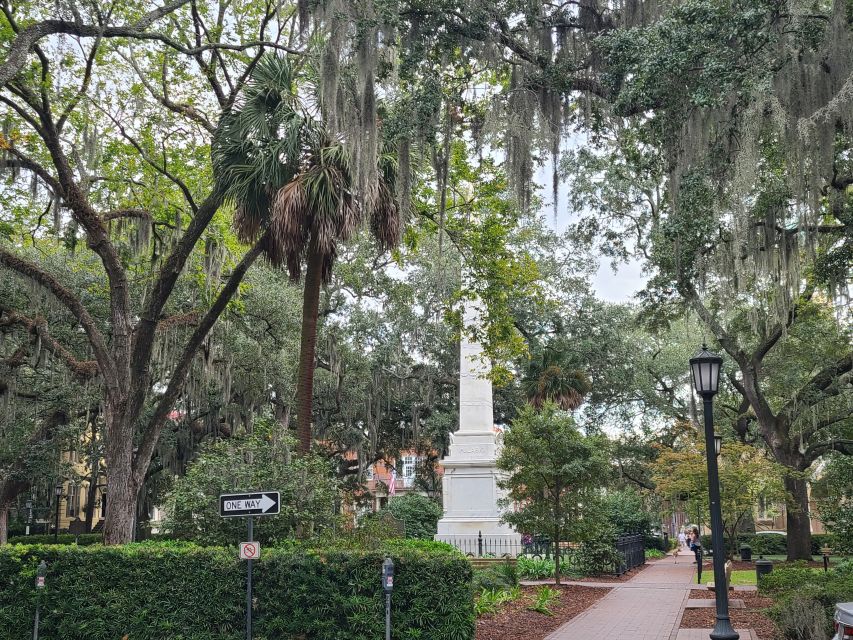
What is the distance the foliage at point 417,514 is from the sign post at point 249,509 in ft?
56.8

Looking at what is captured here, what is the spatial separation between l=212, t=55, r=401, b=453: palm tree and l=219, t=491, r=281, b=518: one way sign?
12.6 ft

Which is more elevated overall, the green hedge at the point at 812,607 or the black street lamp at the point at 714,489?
the black street lamp at the point at 714,489

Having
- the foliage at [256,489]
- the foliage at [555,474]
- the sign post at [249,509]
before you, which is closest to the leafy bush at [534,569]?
the foliage at [555,474]

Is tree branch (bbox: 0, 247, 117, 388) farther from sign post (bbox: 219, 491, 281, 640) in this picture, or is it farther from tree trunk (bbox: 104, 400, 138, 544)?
sign post (bbox: 219, 491, 281, 640)

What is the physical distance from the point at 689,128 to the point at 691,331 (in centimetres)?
2576

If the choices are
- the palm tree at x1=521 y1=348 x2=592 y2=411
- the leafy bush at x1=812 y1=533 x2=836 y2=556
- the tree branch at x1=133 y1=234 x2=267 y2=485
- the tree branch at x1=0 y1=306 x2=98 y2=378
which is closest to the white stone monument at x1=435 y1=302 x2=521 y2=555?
the palm tree at x1=521 y1=348 x2=592 y2=411

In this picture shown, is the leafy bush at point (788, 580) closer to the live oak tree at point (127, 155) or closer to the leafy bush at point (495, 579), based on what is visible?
the leafy bush at point (495, 579)

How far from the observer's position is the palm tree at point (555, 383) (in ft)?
95.0

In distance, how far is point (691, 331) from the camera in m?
34.6

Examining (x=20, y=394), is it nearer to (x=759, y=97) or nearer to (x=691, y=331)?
(x=759, y=97)

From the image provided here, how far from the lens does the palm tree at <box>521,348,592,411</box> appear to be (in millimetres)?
28969

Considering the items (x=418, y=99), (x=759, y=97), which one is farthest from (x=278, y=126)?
(x=759, y=97)

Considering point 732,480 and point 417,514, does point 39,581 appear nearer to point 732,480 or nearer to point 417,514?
point 732,480

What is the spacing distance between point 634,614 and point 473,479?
34.0 ft
